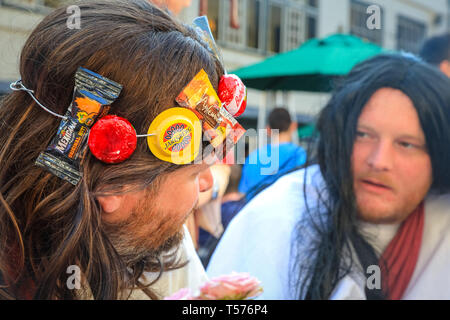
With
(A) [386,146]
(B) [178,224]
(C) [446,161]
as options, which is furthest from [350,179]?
(B) [178,224]

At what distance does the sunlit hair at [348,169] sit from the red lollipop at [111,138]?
2.63 ft

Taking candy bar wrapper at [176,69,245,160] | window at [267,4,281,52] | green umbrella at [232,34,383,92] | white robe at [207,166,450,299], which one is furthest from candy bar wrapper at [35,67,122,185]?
window at [267,4,281,52]

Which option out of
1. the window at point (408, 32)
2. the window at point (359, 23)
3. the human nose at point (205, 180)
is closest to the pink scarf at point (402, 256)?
the human nose at point (205, 180)

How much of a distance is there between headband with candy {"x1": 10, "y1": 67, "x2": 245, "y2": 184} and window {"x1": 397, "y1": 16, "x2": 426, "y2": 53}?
9772 mm

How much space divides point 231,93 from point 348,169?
2.34ft

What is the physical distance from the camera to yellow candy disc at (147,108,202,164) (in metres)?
0.76

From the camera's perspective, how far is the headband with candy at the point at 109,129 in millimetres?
722

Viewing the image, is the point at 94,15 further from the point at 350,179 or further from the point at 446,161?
the point at 446,161

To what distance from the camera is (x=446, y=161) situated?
1.45 m

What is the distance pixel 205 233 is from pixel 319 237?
3.49 ft

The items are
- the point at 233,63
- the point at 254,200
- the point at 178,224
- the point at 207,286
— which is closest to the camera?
the point at 207,286
